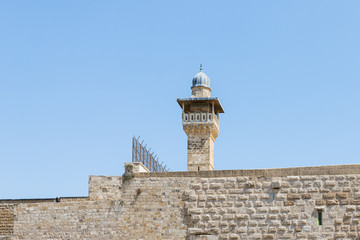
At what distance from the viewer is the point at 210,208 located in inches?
618

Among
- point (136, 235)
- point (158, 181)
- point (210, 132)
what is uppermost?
point (210, 132)

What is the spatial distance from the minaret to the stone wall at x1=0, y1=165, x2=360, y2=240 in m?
21.8

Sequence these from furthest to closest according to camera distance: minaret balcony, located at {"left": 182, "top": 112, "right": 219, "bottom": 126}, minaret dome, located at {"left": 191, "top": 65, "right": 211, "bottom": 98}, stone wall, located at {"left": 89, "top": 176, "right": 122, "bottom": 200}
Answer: minaret dome, located at {"left": 191, "top": 65, "right": 211, "bottom": 98}, minaret balcony, located at {"left": 182, "top": 112, "right": 219, "bottom": 126}, stone wall, located at {"left": 89, "top": 176, "right": 122, "bottom": 200}

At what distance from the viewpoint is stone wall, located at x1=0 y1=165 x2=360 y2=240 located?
15234 mm

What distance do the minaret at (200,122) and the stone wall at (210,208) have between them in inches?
857

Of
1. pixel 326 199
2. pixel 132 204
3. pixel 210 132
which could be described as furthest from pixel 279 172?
pixel 210 132

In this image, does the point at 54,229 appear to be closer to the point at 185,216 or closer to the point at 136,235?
the point at 136,235

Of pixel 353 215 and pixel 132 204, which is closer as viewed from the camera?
pixel 353 215

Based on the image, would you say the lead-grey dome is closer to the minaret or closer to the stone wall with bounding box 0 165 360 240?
the minaret

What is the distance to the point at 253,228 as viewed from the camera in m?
15.4

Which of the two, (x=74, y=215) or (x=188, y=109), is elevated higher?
(x=188, y=109)

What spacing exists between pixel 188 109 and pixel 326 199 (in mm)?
24854

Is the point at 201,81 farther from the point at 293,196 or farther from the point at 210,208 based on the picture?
the point at 293,196

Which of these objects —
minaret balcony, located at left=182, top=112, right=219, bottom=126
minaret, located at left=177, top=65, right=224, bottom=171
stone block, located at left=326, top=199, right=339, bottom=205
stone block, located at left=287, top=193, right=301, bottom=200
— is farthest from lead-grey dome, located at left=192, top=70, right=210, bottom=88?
stone block, located at left=326, top=199, right=339, bottom=205
